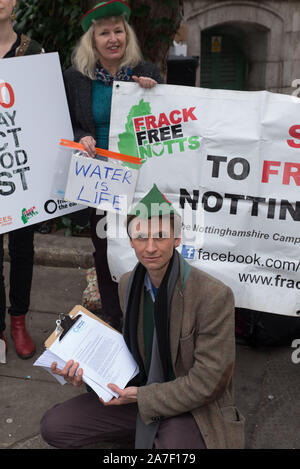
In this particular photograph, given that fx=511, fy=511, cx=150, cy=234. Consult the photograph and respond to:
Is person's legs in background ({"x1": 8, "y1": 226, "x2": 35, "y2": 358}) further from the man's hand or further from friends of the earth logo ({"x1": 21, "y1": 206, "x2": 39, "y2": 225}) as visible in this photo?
the man's hand

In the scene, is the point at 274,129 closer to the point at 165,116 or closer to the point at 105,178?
the point at 165,116

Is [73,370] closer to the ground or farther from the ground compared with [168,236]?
closer to the ground

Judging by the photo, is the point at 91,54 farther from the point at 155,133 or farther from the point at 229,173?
the point at 229,173

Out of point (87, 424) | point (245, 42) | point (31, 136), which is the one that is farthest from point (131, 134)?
point (245, 42)

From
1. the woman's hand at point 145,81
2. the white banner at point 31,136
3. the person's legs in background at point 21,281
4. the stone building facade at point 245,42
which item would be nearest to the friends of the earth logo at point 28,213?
the white banner at point 31,136

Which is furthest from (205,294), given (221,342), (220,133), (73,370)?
(220,133)

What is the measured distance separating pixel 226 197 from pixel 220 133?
36cm

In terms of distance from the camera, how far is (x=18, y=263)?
3.20 m

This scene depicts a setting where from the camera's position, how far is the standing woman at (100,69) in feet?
9.25

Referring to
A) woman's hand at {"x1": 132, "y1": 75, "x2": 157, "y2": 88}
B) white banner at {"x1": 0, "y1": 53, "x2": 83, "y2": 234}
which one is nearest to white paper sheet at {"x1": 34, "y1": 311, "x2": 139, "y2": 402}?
white banner at {"x1": 0, "y1": 53, "x2": 83, "y2": 234}

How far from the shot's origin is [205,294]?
79.8 inches
